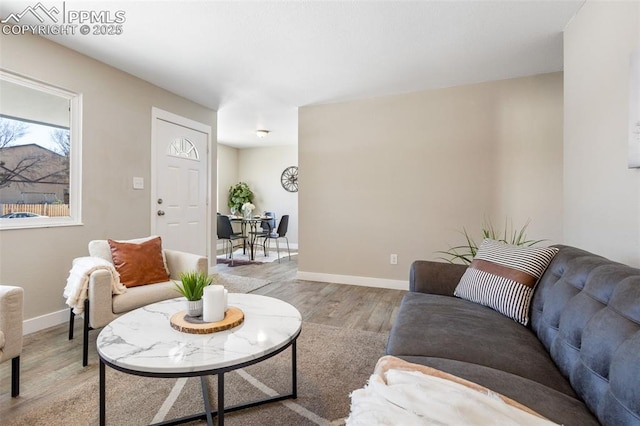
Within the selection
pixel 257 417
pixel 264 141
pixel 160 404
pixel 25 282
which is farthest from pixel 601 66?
pixel 264 141

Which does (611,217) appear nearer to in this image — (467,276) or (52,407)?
(467,276)

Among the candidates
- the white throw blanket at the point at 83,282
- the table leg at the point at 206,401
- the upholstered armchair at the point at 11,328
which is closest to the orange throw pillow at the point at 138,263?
the white throw blanket at the point at 83,282

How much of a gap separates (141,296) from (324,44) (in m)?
2.37

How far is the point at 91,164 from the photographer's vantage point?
2.81m

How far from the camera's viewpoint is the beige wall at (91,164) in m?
2.36

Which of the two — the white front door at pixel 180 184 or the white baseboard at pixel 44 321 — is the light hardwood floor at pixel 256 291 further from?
the white front door at pixel 180 184

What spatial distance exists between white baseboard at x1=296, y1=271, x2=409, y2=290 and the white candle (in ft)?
8.83

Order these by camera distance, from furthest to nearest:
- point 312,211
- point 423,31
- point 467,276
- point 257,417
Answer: point 312,211
point 423,31
point 467,276
point 257,417

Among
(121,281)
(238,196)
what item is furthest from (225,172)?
(121,281)

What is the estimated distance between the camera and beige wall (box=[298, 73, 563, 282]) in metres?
3.11

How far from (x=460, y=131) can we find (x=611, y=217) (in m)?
1.99

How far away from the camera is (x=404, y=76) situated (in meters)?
3.18

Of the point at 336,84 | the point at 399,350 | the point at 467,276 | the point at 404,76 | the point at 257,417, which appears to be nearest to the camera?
the point at 399,350

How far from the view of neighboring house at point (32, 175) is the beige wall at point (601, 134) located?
3.94 m
